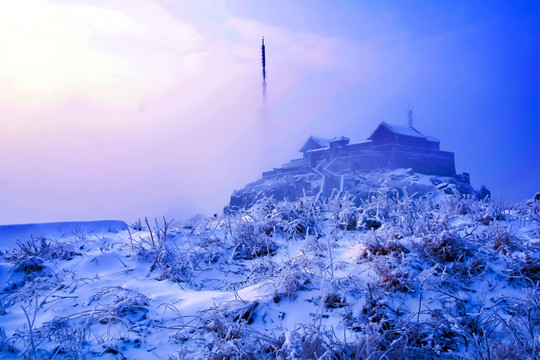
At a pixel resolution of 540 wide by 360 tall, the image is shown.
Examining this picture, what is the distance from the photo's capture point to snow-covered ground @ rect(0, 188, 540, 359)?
189cm

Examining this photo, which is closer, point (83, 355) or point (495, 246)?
point (83, 355)

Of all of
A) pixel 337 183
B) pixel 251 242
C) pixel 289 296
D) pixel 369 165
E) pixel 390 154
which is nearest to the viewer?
pixel 289 296

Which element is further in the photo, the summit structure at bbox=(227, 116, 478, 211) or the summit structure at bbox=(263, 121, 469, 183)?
the summit structure at bbox=(263, 121, 469, 183)

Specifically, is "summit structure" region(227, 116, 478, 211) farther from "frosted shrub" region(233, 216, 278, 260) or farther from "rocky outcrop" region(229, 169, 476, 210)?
"frosted shrub" region(233, 216, 278, 260)

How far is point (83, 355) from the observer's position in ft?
6.24

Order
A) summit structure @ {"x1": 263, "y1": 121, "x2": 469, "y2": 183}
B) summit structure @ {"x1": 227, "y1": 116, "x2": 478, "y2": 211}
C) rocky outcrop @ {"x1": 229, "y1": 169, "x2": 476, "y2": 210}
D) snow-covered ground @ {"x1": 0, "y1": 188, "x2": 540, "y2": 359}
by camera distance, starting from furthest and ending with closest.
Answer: summit structure @ {"x1": 263, "y1": 121, "x2": 469, "y2": 183} < summit structure @ {"x1": 227, "y1": 116, "x2": 478, "y2": 211} < rocky outcrop @ {"x1": 229, "y1": 169, "x2": 476, "y2": 210} < snow-covered ground @ {"x1": 0, "y1": 188, "x2": 540, "y2": 359}

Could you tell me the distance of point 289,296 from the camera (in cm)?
238

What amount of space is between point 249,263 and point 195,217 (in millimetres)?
2422

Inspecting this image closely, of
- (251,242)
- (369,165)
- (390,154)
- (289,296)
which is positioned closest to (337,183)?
(369,165)

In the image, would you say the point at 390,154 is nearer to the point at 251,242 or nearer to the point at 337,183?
the point at 337,183

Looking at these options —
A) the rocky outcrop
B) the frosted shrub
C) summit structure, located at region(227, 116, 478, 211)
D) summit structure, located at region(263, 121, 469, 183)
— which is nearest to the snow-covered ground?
the frosted shrub

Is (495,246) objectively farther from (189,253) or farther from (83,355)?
(83,355)

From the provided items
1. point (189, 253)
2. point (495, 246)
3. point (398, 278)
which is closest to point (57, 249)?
point (189, 253)

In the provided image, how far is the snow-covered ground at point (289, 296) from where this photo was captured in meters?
1.89
